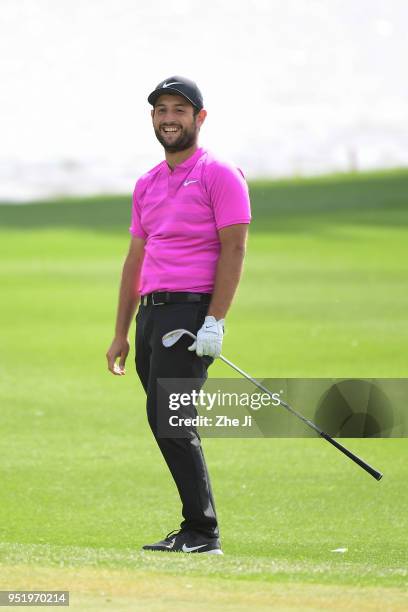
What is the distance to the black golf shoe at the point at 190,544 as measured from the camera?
5352 millimetres

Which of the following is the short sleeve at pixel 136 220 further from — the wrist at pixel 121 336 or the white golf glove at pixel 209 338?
the white golf glove at pixel 209 338

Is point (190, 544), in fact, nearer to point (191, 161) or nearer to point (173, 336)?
point (173, 336)

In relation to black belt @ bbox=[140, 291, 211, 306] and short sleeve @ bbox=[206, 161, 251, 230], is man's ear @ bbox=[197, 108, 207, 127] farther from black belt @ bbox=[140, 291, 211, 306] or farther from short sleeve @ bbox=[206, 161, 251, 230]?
black belt @ bbox=[140, 291, 211, 306]

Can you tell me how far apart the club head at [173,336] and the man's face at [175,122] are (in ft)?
2.40

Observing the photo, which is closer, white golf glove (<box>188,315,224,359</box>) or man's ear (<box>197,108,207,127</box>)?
white golf glove (<box>188,315,224,359</box>)

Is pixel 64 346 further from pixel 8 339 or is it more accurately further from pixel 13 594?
pixel 13 594

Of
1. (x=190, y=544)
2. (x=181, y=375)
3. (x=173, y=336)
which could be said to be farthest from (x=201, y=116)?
(x=190, y=544)

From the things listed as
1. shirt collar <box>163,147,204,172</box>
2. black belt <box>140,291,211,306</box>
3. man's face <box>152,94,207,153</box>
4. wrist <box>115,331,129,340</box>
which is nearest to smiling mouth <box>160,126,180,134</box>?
man's face <box>152,94,207,153</box>

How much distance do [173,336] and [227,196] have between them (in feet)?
1.89

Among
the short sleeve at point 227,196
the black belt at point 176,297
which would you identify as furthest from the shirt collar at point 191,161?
the black belt at point 176,297

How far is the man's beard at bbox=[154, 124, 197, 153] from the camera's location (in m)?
5.36

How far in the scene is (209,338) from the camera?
5.15 meters

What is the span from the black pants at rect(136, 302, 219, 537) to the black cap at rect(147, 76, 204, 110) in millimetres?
810

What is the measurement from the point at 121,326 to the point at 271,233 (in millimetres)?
27099
